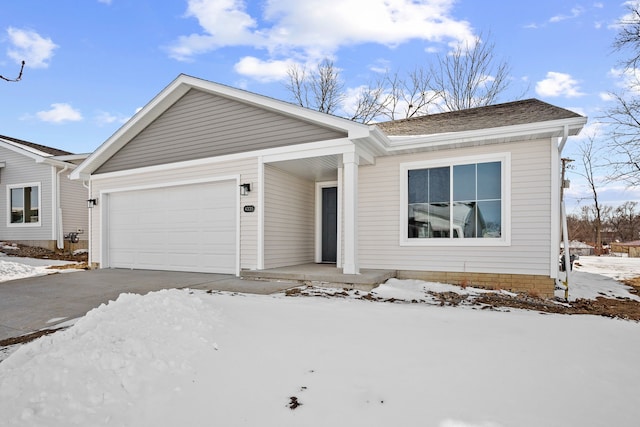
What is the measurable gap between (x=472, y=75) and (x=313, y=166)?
44.4 ft

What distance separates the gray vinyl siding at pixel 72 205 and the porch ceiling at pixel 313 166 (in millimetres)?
10297

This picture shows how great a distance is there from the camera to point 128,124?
28.2ft

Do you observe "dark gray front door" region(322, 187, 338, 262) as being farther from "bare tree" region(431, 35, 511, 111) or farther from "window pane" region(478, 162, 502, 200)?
"bare tree" region(431, 35, 511, 111)

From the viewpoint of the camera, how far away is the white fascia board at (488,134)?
5648 mm

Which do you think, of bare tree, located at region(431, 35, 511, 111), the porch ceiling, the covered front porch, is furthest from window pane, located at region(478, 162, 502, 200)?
bare tree, located at region(431, 35, 511, 111)

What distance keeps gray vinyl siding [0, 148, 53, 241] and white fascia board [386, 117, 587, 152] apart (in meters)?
13.1

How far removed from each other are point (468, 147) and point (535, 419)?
5.46 meters

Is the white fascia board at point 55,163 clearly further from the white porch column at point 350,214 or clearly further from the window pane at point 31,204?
the white porch column at point 350,214

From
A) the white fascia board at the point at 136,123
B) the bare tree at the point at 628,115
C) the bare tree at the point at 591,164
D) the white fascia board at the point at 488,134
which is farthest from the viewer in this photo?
the bare tree at the point at 591,164

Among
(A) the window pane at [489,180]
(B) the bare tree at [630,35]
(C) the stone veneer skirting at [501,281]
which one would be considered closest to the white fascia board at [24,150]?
(C) the stone veneer skirting at [501,281]

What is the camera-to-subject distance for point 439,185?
6.93m

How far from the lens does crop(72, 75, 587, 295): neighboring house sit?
6250 mm

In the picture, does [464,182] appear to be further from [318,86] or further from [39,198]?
[318,86]

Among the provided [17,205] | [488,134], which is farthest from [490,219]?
[17,205]
